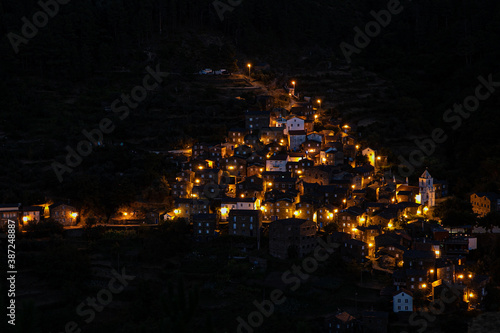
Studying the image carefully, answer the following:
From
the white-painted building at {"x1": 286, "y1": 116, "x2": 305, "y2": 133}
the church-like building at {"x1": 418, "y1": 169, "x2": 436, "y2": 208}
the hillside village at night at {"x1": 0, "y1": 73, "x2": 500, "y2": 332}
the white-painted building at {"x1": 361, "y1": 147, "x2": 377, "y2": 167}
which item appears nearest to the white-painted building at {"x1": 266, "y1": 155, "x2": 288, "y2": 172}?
the hillside village at night at {"x1": 0, "y1": 73, "x2": 500, "y2": 332}

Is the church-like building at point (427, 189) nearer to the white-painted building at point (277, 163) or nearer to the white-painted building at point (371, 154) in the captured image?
the white-painted building at point (371, 154)

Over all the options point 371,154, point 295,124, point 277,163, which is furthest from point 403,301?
point 295,124

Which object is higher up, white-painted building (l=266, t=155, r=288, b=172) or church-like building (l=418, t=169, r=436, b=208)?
white-painted building (l=266, t=155, r=288, b=172)

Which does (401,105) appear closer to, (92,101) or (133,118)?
(133,118)

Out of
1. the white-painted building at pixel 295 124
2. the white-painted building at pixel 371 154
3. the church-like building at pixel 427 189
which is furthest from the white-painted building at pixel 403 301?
the white-painted building at pixel 295 124

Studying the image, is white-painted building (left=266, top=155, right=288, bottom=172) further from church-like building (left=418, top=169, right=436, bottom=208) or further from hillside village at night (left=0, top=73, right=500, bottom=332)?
church-like building (left=418, top=169, right=436, bottom=208)

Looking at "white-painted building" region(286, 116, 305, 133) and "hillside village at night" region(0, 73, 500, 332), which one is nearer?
"hillside village at night" region(0, 73, 500, 332)

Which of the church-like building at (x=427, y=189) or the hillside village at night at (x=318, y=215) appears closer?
the hillside village at night at (x=318, y=215)

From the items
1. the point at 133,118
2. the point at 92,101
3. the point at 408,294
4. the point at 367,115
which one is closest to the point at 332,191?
the point at 408,294

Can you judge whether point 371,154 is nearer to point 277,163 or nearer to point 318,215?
point 277,163

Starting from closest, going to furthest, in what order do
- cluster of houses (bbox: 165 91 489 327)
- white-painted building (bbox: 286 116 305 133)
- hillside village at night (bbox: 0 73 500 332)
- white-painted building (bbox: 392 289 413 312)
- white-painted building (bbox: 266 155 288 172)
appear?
white-painted building (bbox: 392 289 413 312) → hillside village at night (bbox: 0 73 500 332) → cluster of houses (bbox: 165 91 489 327) → white-painted building (bbox: 266 155 288 172) → white-painted building (bbox: 286 116 305 133)

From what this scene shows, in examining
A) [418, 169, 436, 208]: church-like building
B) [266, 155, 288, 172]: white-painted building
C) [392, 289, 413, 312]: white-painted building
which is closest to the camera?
[392, 289, 413, 312]: white-painted building
